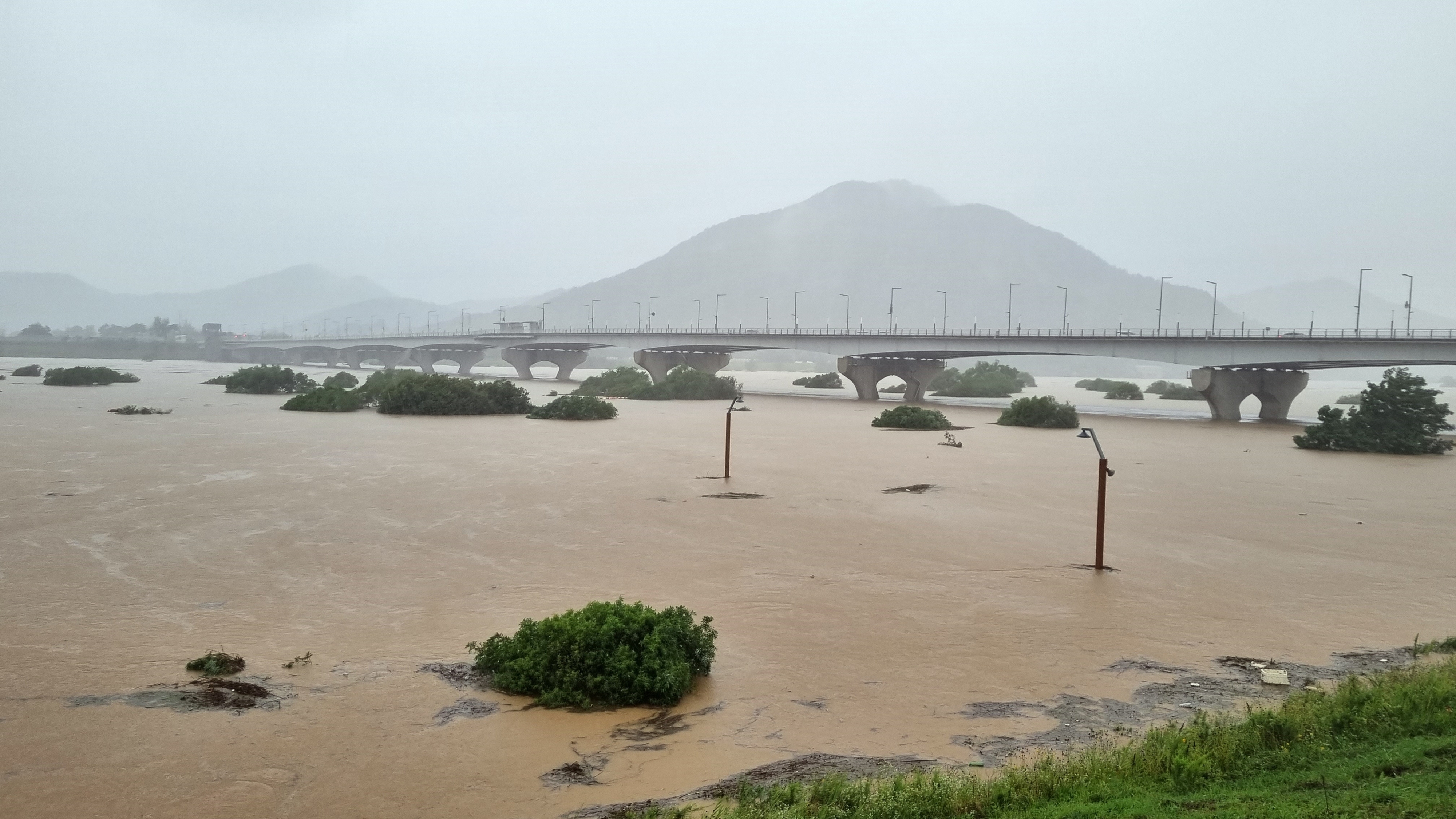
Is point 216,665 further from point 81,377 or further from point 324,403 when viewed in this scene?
point 81,377

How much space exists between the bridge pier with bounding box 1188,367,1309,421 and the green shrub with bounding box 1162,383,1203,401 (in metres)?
25.3

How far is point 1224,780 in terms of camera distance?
5.79 m

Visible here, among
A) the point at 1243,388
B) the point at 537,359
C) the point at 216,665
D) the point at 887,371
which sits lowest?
the point at 216,665

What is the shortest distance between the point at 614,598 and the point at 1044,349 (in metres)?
50.1

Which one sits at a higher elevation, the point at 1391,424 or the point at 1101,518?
the point at 1391,424

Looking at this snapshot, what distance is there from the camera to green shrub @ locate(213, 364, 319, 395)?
2329 inches

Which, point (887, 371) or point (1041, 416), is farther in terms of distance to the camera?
point (887, 371)

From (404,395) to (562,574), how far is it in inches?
1369

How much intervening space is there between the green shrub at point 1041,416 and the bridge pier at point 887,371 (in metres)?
22.8

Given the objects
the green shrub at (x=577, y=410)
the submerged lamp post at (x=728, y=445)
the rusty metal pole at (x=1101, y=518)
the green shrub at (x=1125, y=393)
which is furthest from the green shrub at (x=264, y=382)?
the green shrub at (x=1125, y=393)

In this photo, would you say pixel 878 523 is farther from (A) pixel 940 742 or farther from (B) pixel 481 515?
(A) pixel 940 742

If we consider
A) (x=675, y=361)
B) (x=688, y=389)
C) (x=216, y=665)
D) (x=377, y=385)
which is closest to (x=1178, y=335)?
(x=688, y=389)

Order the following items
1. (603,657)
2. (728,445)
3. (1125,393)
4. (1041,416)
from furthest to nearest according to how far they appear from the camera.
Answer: (1125,393)
(1041,416)
(728,445)
(603,657)

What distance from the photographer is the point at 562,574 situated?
1271cm
